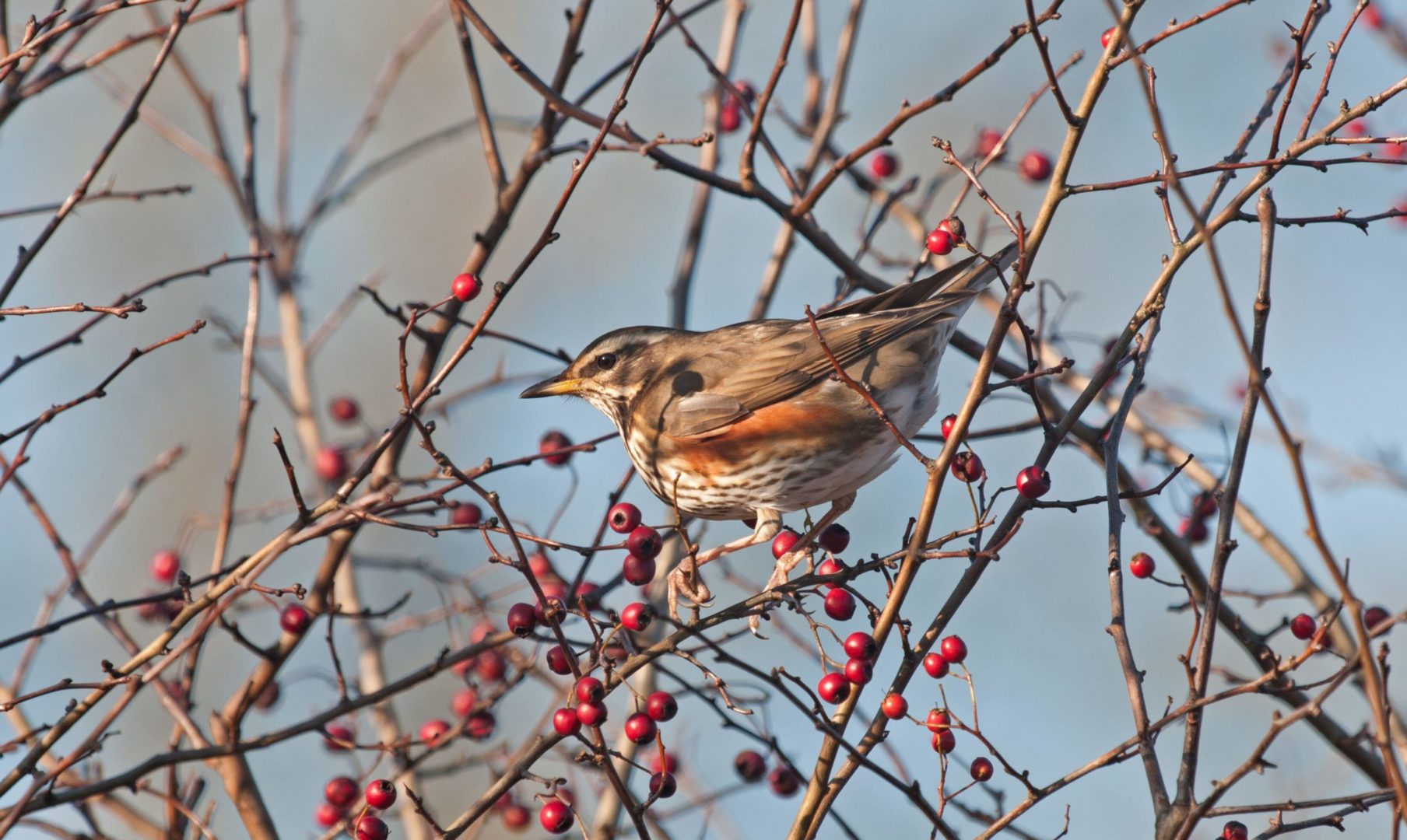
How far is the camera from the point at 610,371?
4188 mm

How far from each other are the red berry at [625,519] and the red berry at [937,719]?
30.7 inches

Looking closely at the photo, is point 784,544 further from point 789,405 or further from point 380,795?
point 380,795

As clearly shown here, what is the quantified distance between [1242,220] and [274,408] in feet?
27.4

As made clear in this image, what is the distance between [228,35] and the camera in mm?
10820

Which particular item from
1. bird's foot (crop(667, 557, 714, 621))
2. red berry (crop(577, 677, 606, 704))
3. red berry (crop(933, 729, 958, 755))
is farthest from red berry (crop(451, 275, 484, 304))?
red berry (crop(933, 729, 958, 755))

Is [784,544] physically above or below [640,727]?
above

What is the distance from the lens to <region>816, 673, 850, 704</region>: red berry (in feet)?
8.89

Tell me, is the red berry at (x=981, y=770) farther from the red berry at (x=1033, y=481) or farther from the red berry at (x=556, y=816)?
the red berry at (x=556, y=816)

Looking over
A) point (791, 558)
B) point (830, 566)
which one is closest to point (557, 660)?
point (830, 566)

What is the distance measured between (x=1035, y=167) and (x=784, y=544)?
6.33 ft

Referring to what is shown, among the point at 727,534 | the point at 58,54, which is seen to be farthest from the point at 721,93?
the point at 727,534

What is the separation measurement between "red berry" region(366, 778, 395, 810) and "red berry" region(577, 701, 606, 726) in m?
0.53

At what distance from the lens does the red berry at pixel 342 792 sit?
3512 millimetres

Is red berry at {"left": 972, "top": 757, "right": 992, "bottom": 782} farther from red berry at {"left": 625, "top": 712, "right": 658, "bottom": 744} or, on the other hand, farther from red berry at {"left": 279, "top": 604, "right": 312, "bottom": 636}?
red berry at {"left": 279, "top": 604, "right": 312, "bottom": 636}
